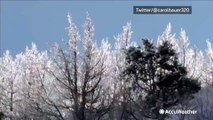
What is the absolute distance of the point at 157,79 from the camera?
36.9 feet

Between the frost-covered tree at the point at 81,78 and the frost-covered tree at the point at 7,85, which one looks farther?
the frost-covered tree at the point at 7,85

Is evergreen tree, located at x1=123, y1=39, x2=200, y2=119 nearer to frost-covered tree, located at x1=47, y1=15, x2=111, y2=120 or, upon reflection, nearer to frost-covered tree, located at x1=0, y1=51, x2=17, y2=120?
frost-covered tree, located at x1=47, y1=15, x2=111, y2=120

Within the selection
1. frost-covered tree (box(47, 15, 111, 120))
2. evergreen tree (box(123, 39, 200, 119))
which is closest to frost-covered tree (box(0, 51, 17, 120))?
frost-covered tree (box(47, 15, 111, 120))

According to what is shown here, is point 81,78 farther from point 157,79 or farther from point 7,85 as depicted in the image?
point 7,85

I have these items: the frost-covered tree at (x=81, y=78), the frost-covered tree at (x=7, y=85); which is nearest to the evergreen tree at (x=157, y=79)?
the frost-covered tree at (x=81, y=78)

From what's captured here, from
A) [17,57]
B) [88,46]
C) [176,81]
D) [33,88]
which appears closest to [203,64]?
[176,81]

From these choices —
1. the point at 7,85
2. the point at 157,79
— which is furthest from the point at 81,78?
the point at 7,85

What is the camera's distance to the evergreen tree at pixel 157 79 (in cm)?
1109

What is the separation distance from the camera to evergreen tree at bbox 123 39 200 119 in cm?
1109

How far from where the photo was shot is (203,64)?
47.6 ft

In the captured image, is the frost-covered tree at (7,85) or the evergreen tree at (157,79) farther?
the frost-covered tree at (7,85)

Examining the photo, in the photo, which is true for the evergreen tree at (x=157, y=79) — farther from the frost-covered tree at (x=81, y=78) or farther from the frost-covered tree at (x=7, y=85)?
the frost-covered tree at (x=7, y=85)

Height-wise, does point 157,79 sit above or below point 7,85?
below

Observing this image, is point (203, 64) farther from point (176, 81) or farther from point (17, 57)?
point (17, 57)
